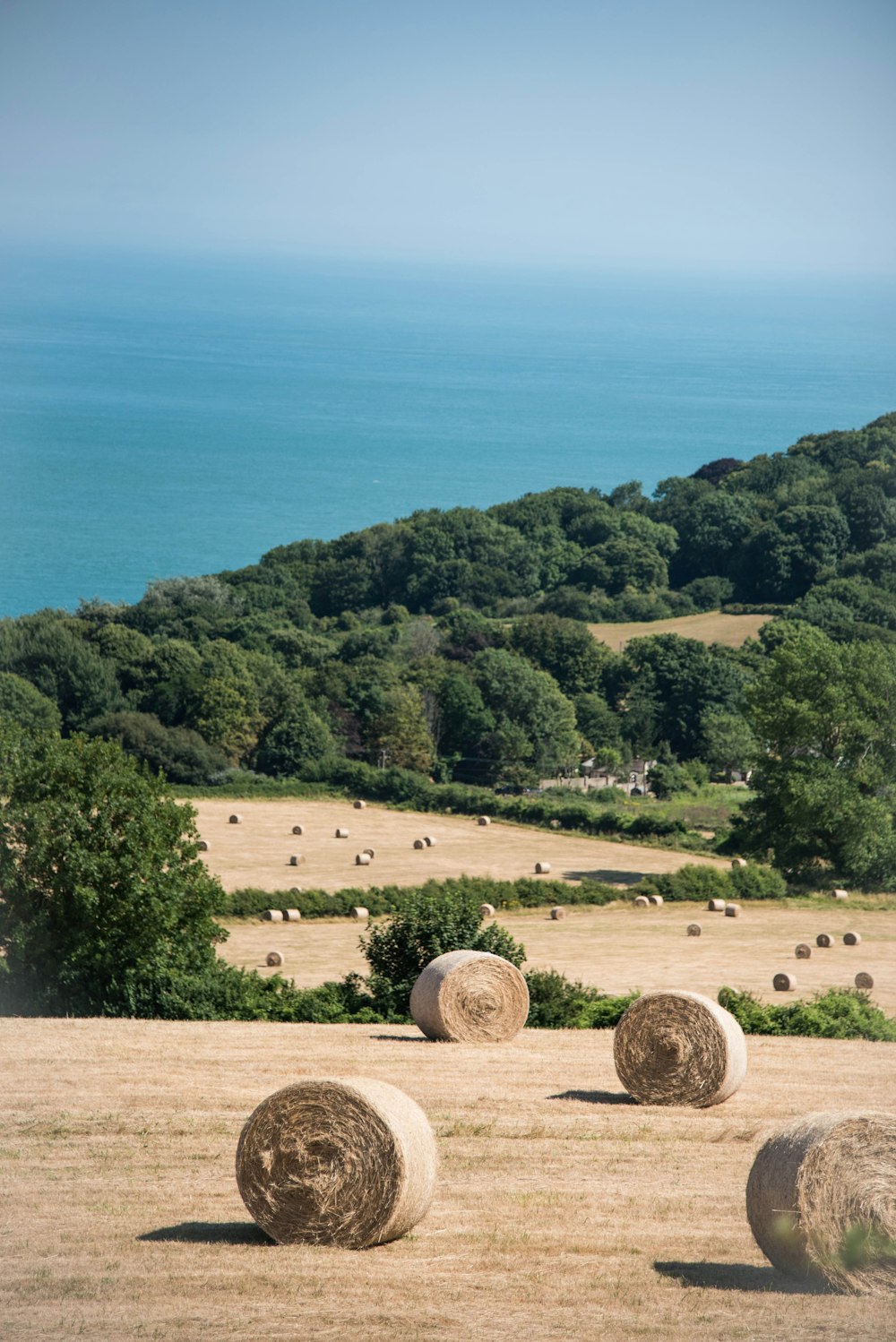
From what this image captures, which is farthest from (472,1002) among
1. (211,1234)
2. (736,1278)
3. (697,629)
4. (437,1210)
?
(697,629)

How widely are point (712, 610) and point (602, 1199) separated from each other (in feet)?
287

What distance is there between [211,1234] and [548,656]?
6734cm

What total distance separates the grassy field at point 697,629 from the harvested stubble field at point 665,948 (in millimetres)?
46665

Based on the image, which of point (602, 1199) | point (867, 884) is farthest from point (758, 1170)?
point (867, 884)

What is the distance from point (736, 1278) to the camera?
8953 mm

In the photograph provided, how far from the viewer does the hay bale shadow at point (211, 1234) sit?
9.75 metres

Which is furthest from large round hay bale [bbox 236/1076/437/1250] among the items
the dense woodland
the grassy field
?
the grassy field

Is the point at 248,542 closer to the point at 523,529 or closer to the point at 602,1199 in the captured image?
the point at 523,529

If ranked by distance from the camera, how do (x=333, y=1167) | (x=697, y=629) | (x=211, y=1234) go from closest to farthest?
(x=333, y=1167)
(x=211, y=1234)
(x=697, y=629)

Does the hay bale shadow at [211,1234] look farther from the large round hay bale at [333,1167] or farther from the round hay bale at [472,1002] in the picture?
the round hay bale at [472,1002]

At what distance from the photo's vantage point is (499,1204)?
1073cm

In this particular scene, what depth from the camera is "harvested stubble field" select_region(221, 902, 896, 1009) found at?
28641mm

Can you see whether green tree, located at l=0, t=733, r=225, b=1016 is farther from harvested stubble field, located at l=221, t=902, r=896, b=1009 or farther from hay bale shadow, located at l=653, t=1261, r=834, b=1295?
hay bale shadow, located at l=653, t=1261, r=834, b=1295

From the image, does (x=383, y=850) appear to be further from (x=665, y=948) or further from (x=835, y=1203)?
(x=835, y=1203)
